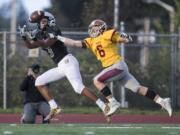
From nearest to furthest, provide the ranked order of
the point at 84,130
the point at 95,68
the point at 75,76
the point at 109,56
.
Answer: the point at 84,130
the point at 75,76
the point at 109,56
the point at 95,68

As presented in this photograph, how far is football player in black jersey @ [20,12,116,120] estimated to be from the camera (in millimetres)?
14406

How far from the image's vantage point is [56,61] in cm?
1467

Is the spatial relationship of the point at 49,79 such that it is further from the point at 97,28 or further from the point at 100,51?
the point at 97,28

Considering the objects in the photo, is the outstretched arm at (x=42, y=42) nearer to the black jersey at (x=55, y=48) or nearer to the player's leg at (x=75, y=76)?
the black jersey at (x=55, y=48)

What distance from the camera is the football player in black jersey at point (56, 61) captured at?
47.3 feet

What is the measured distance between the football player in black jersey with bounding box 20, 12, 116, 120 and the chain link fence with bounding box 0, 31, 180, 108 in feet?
23.6

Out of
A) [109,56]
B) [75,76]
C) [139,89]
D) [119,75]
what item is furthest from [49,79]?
[139,89]

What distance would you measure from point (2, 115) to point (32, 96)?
9.44 ft

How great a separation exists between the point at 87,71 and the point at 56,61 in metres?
7.94

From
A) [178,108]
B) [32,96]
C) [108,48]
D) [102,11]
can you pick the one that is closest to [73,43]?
[108,48]

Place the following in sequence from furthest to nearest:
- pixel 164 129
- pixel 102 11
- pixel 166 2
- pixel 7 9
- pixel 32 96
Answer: pixel 7 9 < pixel 166 2 < pixel 102 11 < pixel 32 96 < pixel 164 129

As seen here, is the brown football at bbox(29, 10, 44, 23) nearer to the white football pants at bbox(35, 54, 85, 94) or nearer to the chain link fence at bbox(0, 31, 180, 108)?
the white football pants at bbox(35, 54, 85, 94)

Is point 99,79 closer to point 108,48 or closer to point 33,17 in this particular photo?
point 108,48

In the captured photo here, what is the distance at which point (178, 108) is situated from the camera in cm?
→ 2230
